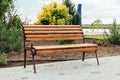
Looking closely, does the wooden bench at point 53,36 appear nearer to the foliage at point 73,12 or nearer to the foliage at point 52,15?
the foliage at point 52,15

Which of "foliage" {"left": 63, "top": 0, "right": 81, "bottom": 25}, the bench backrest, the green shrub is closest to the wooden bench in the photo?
the bench backrest

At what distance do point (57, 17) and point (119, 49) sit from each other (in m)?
3.30

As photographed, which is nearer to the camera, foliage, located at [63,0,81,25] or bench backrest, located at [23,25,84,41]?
bench backrest, located at [23,25,84,41]

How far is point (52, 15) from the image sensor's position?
14.9 meters

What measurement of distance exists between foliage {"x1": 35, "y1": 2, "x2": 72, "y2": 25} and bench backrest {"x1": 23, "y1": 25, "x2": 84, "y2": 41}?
194 inches

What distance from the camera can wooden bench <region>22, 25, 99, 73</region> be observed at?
8344 mm

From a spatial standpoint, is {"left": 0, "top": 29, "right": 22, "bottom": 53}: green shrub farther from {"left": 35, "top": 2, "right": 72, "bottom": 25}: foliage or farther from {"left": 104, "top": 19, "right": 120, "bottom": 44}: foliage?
{"left": 104, "top": 19, "right": 120, "bottom": 44}: foliage

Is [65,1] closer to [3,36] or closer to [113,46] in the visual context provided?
[113,46]

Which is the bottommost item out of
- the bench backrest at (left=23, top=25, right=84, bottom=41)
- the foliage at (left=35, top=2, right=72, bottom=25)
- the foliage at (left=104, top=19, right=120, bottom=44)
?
the foliage at (left=104, top=19, right=120, bottom=44)

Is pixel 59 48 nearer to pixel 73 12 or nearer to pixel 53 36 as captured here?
pixel 53 36

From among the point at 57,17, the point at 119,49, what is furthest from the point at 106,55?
the point at 57,17

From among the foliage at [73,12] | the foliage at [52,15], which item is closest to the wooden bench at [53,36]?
the foliage at [52,15]

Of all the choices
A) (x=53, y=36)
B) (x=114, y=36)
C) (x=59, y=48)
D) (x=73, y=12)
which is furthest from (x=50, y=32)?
(x=73, y=12)

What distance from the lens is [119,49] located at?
12.4 metres
